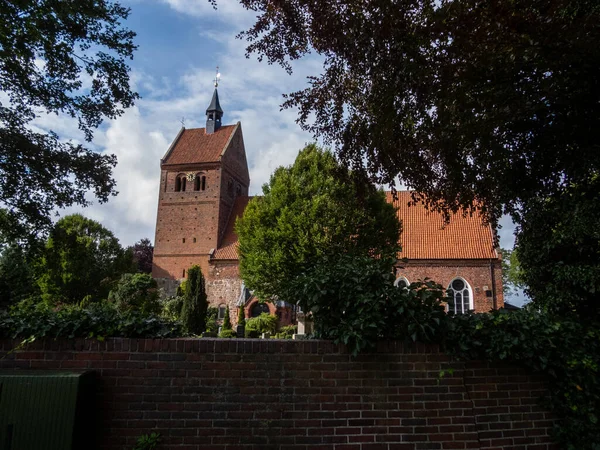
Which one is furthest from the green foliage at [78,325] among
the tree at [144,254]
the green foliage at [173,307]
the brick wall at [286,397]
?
the tree at [144,254]

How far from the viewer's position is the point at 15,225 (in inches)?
405

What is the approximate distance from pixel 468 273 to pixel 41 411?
28567mm

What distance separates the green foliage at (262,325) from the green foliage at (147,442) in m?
22.2

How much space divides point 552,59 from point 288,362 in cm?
426

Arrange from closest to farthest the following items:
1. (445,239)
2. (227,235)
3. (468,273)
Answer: (468,273) → (445,239) → (227,235)

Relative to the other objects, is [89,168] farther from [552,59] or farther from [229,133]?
[229,133]

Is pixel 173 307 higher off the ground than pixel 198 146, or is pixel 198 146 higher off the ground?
pixel 198 146

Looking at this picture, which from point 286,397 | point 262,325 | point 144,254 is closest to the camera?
point 286,397

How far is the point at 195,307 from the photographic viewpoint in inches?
925

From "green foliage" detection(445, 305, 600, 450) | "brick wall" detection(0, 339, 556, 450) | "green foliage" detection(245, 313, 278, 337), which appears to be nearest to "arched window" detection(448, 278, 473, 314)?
"green foliage" detection(245, 313, 278, 337)

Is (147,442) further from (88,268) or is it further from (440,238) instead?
(88,268)

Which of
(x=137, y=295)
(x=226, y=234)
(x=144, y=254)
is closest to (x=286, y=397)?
(x=137, y=295)

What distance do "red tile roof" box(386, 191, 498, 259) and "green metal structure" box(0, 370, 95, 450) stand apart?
26.3 metres

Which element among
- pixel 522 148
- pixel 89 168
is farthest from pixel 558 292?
pixel 89 168
